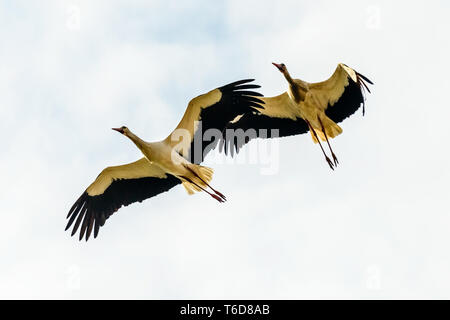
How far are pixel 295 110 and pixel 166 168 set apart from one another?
316 cm

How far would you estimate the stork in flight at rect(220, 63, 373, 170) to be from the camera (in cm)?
1667

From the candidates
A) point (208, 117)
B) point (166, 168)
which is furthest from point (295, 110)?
point (166, 168)

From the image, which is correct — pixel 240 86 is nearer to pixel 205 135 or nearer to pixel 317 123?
pixel 205 135

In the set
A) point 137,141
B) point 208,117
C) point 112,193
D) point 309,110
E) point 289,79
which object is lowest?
point 112,193

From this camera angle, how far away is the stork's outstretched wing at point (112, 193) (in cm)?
1627

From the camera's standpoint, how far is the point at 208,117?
1527cm

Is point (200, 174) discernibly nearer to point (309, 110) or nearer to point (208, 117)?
point (208, 117)

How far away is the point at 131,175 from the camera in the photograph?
16.2m

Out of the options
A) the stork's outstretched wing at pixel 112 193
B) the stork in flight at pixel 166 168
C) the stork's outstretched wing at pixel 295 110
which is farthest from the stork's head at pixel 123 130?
the stork's outstretched wing at pixel 295 110

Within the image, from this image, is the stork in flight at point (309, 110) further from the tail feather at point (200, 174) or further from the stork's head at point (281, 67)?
the tail feather at point (200, 174)

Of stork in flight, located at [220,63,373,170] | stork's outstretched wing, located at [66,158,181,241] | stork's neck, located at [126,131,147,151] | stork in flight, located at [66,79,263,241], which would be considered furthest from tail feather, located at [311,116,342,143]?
stork's neck, located at [126,131,147,151]

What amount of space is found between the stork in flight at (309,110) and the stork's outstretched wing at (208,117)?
1301mm

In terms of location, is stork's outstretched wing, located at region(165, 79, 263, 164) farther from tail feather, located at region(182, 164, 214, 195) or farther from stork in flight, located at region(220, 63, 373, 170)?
stork in flight, located at region(220, 63, 373, 170)

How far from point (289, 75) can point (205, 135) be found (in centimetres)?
224
